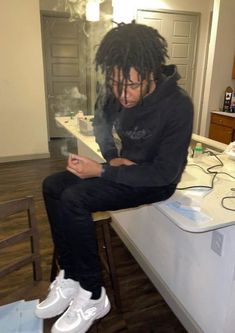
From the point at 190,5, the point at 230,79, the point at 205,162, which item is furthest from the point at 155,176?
the point at 190,5

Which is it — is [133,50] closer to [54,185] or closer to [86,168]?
[86,168]

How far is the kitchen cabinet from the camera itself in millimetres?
3496

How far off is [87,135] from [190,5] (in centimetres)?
271

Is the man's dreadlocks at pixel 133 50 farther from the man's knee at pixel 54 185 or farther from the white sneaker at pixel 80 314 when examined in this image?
the white sneaker at pixel 80 314

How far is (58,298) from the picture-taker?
1077mm

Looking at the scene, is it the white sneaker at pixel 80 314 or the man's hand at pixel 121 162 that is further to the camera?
the man's hand at pixel 121 162

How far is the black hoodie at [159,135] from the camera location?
40.5 inches

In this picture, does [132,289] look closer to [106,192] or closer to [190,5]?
[106,192]

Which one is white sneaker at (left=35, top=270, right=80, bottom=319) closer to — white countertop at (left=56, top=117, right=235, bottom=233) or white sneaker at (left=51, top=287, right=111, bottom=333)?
white sneaker at (left=51, top=287, right=111, bottom=333)

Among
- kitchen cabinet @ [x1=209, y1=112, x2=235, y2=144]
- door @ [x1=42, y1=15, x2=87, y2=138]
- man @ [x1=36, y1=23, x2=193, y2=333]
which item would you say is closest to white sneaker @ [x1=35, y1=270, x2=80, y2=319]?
man @ [x1=36, y1=23, x2=193, y2=333]

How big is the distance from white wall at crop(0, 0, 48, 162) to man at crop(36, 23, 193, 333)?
10.1ft

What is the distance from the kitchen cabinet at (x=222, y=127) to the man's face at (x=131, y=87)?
8.88ft

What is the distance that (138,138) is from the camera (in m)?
1.15

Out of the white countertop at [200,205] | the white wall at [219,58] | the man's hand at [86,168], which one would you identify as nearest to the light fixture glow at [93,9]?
the white wall at [219,58]
